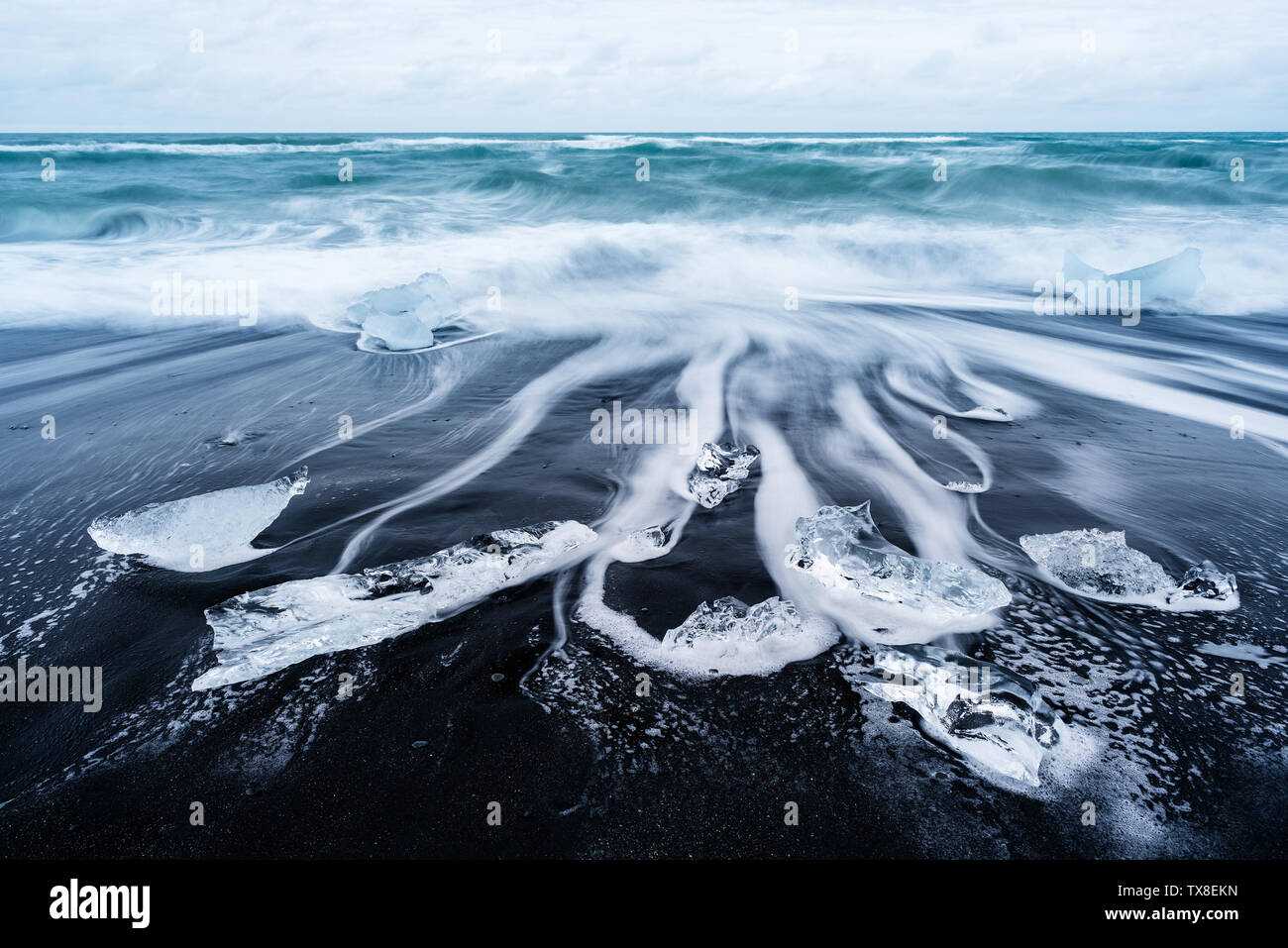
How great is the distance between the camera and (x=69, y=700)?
247cm

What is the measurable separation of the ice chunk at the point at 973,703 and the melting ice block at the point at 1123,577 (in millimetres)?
874

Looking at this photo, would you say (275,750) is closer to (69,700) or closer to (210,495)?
(69,700)

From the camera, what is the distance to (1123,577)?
3088 millimetres

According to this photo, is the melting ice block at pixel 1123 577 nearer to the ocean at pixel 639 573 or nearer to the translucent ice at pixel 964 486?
the ocean at pixel 639 573

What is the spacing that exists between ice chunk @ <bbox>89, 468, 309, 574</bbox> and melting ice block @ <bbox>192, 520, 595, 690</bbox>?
20.2 inches

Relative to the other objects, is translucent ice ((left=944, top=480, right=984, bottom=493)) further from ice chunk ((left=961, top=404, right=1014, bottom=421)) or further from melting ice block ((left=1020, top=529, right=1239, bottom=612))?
ice chunk ((left=961, top=404, right=1014, bottom=421))

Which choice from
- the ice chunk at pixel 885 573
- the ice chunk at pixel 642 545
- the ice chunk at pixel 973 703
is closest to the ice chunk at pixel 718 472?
the ice chunk at pixel 642 545

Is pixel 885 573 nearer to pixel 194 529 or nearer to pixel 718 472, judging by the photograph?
pixel 718 472

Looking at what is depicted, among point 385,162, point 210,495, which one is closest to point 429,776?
point 210,495

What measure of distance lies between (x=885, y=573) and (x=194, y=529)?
337cm

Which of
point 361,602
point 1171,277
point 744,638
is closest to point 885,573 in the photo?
point 744,638

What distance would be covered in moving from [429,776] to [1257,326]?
10.8m

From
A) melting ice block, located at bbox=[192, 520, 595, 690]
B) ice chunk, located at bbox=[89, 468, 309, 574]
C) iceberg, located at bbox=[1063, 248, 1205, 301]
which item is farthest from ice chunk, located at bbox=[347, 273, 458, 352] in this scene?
iceberg, located at bbox=[1063, 248, 1205, 301]
